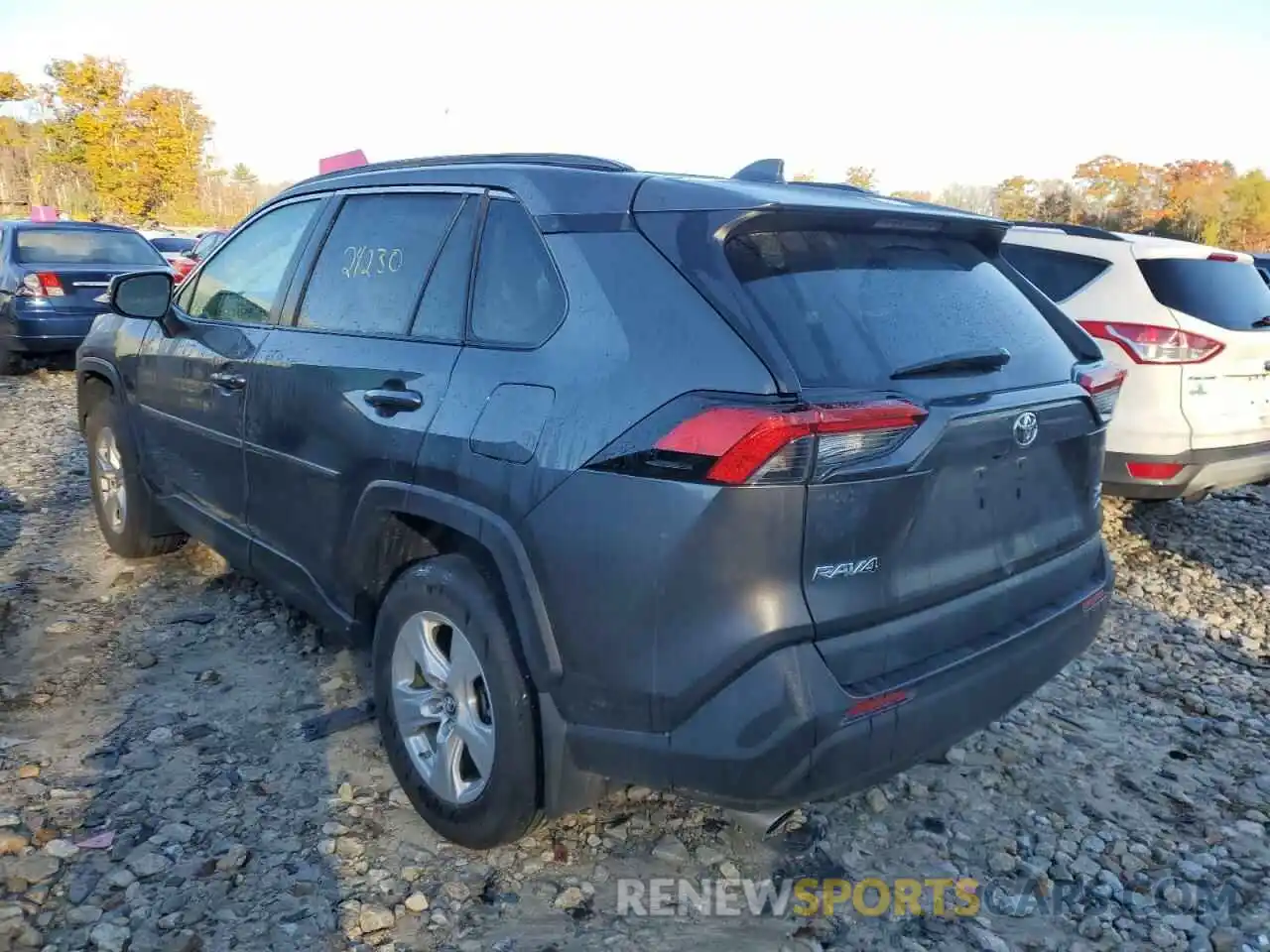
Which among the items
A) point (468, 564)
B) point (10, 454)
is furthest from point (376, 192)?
point (10, 454)

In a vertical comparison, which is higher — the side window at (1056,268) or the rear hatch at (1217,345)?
the side window at (1056,268)

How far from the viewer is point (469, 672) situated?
8.76ft

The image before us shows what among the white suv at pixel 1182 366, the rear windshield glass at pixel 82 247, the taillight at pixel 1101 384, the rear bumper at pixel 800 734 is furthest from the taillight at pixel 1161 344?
the rear windshield glass at pixel 82 247

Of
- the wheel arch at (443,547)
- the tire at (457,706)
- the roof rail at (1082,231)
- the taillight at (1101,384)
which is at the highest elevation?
the roof rail at (1082,231)

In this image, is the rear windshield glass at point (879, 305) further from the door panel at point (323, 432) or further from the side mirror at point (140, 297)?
the side mirror at point (140, 297)

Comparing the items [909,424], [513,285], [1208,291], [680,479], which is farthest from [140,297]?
[1208,291]

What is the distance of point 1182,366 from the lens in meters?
5.09

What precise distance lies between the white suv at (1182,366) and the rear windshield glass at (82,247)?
10.1m

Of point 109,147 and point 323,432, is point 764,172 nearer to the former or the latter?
point 323,432

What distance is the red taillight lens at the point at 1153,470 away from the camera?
508 centimetres

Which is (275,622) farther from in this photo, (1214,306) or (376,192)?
(1214,306)

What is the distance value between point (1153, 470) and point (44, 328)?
10.5 metres

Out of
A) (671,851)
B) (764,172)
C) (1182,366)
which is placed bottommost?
(671,851)

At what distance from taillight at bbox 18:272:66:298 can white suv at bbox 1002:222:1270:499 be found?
971 centimetres
